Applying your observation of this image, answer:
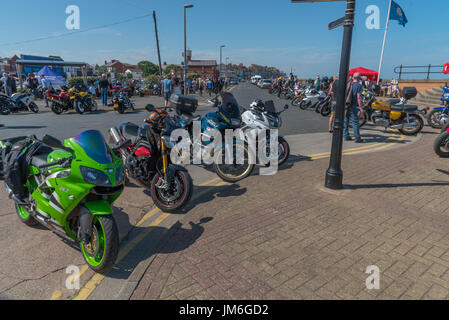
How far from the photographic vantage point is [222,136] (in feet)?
16.5

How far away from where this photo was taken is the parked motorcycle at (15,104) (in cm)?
1366

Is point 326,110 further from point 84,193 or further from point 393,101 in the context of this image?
A: point 84,193

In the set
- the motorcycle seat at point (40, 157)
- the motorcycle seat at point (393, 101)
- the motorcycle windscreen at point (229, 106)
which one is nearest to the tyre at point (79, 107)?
the motorcycle windscreen at point (229, 106)

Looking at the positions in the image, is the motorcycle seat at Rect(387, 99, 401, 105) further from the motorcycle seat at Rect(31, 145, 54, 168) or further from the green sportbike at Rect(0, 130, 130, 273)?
the motorcycle seat at Rect(31, 145, 54, 168)

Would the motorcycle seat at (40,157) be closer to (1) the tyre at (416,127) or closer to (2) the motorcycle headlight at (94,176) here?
(2) the motorcycle headlight at (94,176)

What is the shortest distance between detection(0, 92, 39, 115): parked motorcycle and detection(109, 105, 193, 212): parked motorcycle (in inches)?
493

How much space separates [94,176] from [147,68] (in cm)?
13685

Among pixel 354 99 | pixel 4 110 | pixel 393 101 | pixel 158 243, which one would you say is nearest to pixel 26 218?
pixel 158 243

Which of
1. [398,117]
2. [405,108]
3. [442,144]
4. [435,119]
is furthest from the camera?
[435,119]

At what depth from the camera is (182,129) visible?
4.74m

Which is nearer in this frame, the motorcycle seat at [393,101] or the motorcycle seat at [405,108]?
the motorcycle seat at [405,108]

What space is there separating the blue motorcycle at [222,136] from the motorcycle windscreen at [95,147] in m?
2.21
